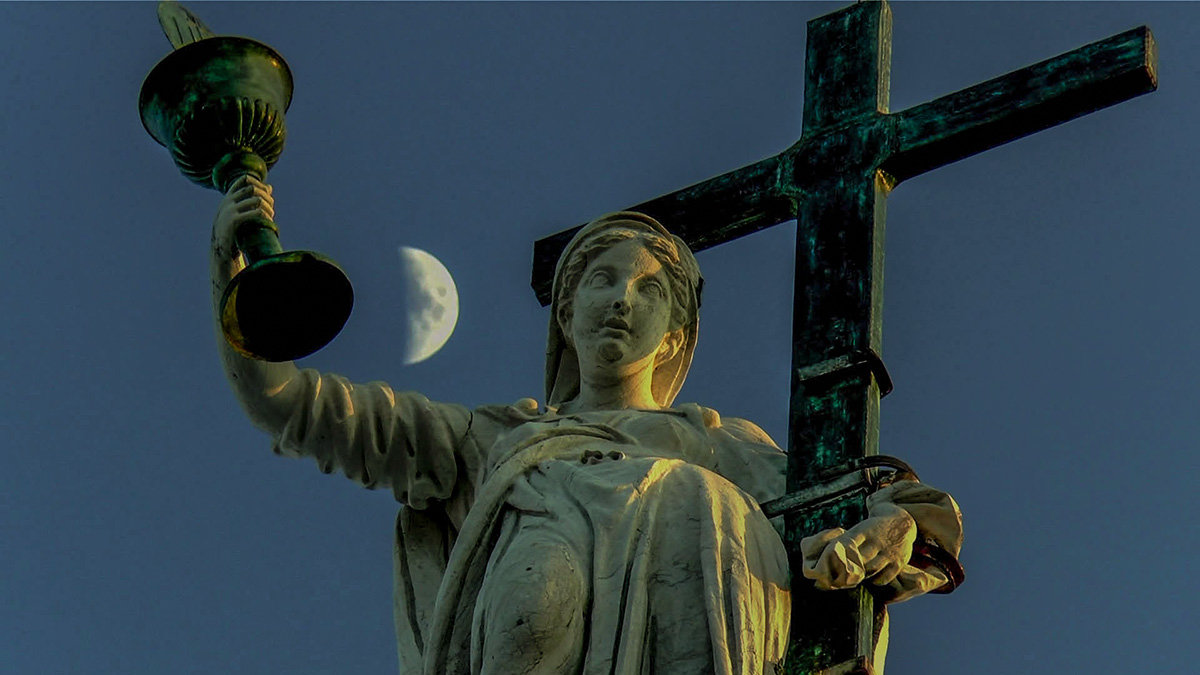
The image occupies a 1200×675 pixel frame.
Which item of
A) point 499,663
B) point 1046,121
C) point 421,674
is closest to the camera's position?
point 499,663

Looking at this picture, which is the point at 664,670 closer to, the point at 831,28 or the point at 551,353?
the point at 551,353

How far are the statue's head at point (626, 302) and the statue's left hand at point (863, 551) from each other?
5.63 feet

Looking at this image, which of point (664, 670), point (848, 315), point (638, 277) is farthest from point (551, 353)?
point (664, 670)

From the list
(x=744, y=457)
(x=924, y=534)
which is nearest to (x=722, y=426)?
(x=744, y=457)

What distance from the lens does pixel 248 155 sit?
1501 centimetres

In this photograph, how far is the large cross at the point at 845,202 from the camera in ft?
47.8

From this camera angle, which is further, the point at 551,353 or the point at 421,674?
the point at 551,353

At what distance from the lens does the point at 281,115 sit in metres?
15.0

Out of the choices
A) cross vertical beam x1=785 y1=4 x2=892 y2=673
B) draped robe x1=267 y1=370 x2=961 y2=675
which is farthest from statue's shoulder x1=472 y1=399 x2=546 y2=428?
cross vertical beam x1=785 y1=4 x2=892 y2=673

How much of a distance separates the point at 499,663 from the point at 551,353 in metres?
2.74

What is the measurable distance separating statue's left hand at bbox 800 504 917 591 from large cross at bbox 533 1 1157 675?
0.43 ft

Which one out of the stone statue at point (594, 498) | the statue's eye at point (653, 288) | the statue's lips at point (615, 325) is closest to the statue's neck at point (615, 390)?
the stone statue at point (594, 498)

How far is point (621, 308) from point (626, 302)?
0.03m

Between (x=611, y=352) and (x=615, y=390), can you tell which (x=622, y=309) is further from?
(x=615, y=390)
